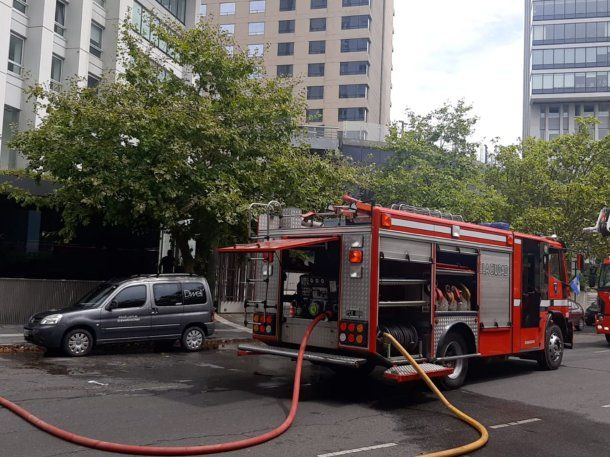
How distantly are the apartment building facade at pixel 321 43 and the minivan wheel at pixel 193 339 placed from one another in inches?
2134

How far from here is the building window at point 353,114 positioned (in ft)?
225

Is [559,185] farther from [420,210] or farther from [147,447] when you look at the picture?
[147,447]

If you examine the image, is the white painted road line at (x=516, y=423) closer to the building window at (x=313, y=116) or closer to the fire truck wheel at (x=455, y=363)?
the fire truck wheel at (x=455, y=363)

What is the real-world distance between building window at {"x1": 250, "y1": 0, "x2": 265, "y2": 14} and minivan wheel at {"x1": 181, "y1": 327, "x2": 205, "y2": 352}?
61825 mm

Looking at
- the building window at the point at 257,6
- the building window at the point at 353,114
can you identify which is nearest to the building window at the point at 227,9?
the building window at the point at 257,6

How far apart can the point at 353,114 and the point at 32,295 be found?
53.7m

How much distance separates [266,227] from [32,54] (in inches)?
741

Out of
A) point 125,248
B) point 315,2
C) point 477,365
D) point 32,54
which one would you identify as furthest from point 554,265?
point 315,2

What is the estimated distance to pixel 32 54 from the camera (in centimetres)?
2508

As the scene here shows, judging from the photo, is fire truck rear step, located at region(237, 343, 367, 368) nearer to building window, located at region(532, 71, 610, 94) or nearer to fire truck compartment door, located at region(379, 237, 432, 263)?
fire truck compartment door, located at region(379, 237, 432, 263)

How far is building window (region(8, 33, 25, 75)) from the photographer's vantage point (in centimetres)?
2458

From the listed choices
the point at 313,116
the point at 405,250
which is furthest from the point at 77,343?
the point at 313,116

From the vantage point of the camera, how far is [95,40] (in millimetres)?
28172

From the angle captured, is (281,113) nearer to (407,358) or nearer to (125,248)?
(125,248)
